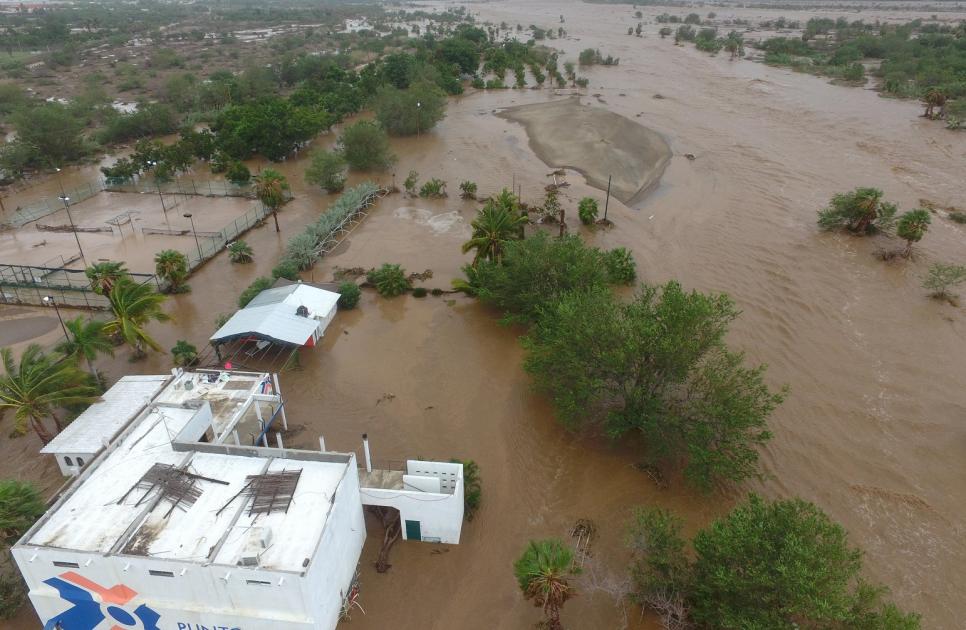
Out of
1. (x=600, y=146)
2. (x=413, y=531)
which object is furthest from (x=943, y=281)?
(x=413, y=531)

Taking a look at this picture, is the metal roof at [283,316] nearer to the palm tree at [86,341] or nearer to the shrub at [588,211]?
the palm tree at [86,341]

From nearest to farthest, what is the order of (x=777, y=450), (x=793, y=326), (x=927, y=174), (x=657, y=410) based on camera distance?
(x=657, y=410) → (x=777, y=450) → (x=793, y=326) → (x=927, y=174)

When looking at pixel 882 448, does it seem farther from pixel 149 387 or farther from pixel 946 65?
pixel 946 65

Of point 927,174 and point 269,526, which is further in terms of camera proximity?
point 927,174

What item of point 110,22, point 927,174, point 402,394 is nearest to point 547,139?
point 927,174

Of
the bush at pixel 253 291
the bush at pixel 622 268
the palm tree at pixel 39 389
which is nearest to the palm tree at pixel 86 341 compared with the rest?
the palm tree at pixel 39 389

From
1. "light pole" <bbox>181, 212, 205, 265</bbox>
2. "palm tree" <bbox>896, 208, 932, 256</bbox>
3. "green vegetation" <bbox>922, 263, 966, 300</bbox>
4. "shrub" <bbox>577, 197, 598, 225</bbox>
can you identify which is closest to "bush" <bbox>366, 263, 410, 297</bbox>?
"light pole" <bbox>181, 212, 205, 265</bbox>
